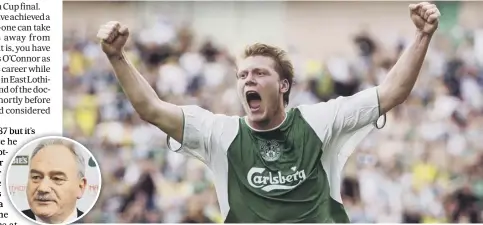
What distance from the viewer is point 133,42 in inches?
119

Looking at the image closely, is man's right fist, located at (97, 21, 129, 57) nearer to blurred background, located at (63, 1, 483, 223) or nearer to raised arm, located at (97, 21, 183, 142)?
raised arm, located at (97, 21, 183, 142)

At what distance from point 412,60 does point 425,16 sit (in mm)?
122

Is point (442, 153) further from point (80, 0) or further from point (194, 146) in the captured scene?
point (80, 0)

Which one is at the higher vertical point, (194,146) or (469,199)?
(194,146)

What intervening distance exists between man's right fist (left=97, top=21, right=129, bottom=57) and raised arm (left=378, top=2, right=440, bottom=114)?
714 mm

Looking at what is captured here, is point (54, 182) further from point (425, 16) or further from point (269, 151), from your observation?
point (425, 16)

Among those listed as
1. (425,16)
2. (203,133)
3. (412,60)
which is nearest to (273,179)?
(203,133)

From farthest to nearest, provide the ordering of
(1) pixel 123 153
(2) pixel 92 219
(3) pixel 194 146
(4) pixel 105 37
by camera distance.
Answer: (1) pixel 123 153 < (2) pixel 92 219 < (3) pixel 194 146 < (4) pixel 105 37

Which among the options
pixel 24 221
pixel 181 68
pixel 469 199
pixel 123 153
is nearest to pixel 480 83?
pixel 469 199

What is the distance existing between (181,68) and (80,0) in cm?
41

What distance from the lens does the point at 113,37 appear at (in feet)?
7.20

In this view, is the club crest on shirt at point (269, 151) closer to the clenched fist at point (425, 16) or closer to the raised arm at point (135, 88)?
the raised arm at point (135, 88)

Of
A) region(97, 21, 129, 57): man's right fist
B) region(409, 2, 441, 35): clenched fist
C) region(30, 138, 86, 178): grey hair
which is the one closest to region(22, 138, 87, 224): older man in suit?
region(30, 138, 86, 178): grey hair

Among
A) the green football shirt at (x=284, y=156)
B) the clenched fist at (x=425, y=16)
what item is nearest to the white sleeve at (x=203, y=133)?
the green football shirt at (x=284, y=156)
